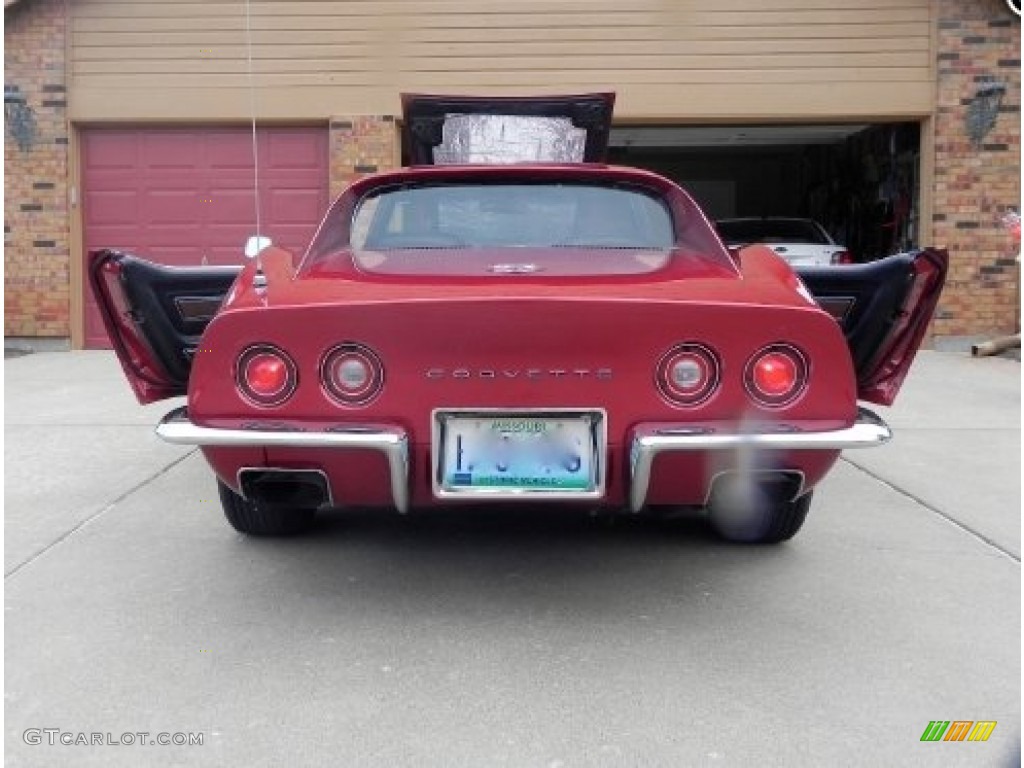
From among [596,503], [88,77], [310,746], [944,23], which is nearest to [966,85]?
[944,23]

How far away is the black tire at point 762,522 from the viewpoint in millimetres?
3930

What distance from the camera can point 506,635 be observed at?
10.4 ft

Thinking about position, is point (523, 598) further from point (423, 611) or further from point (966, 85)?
point (966, 85)

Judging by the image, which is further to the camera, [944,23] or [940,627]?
[944,23]

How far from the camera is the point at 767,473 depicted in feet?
10.2

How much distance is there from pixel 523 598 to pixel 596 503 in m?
0.59

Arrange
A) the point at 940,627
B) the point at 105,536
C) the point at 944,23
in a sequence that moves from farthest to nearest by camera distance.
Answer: the point at 944,23, the point at 105,536, the point at 940,627

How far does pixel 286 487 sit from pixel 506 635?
2.64ft

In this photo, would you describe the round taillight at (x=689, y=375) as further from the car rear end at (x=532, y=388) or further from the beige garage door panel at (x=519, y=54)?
the beige garage door panel at (x=519, y=54)

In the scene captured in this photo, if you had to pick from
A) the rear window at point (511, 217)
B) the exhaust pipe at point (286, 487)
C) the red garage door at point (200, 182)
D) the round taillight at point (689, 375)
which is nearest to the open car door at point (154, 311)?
the rear window at point (511, 217)

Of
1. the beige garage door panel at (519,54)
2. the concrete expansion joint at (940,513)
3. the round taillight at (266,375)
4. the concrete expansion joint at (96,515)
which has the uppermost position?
the beige garage door panel at (519,54)

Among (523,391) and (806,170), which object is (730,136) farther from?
(523,391)
